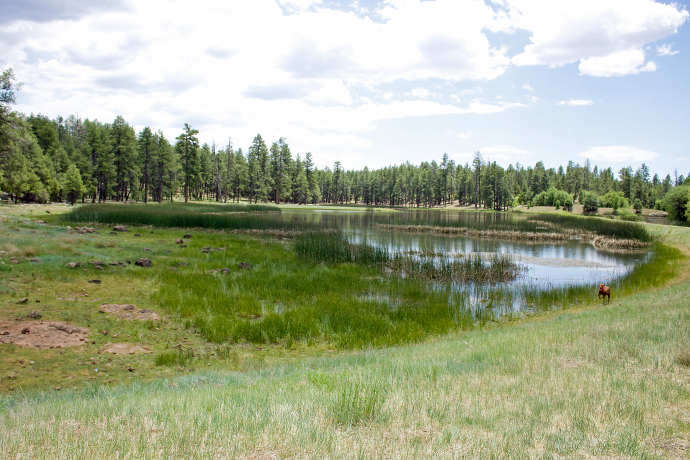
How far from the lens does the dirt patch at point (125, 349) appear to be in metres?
8.42

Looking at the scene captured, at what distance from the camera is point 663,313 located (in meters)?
9.31

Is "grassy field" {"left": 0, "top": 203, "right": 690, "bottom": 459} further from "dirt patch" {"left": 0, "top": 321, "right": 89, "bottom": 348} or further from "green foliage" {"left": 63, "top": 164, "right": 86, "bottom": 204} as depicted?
"green foliage" {"left": 63, "top": 164, "right": 86, "bottom": 204}

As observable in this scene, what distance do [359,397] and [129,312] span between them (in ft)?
29.5

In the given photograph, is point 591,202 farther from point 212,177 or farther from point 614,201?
point 212,177

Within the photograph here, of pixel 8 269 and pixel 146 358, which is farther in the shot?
pixel 8 269

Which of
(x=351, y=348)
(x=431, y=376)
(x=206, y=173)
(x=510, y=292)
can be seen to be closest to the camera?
(x=431, y=376)

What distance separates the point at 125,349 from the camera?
862 cm

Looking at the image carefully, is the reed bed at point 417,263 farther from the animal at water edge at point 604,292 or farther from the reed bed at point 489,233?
the reed bed at point 489,233

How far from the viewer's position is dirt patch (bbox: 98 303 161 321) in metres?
10.6

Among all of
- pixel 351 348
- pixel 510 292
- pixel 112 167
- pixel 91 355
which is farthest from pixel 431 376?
pixel 112 167

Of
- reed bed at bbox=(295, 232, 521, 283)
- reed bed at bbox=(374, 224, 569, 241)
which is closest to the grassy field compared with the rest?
reed bed at bbox=(295, 232, 521, 283)

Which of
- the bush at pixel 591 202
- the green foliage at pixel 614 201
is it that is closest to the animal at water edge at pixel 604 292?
the bush at pixel 591 202

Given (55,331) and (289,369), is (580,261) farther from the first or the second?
(55,331)

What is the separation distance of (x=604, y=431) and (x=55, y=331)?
1054 centimetres
